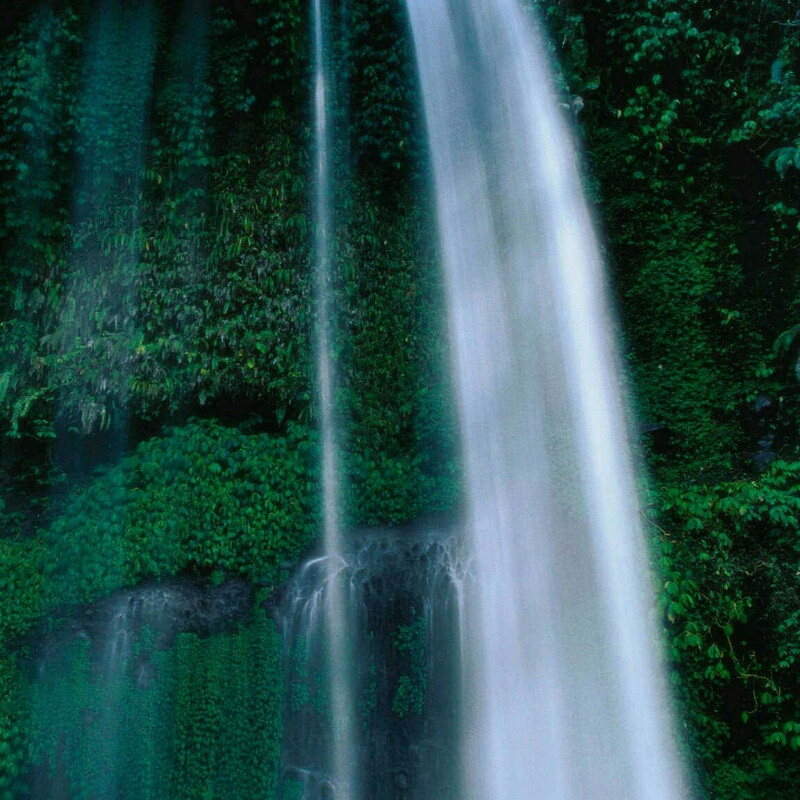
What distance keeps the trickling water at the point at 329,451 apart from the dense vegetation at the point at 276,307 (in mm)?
148

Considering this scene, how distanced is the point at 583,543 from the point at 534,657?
1.07 meters

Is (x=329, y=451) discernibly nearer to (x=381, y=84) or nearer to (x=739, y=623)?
(x=739, y=623)

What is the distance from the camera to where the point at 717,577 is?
5117mm

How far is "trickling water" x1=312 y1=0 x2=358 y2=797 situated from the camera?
512 cm

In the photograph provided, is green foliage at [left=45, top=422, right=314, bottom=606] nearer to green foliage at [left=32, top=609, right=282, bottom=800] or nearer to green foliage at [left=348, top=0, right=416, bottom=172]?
green foliage at [left=32, top=609, right=282, bottom=800]

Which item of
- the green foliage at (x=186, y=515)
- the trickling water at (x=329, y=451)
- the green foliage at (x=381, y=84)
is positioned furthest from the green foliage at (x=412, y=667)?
the green foliage at (x=381, y=84)

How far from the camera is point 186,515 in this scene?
561 centimetres

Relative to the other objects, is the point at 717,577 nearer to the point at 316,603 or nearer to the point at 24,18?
the point at 316,603

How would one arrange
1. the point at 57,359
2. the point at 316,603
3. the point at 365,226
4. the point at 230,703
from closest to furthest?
the point at 230,703, the point at 316,603, the point at 57,359, the point at 365,226

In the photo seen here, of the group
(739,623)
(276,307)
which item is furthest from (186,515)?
(739,623)

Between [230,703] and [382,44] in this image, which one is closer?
[230,703]

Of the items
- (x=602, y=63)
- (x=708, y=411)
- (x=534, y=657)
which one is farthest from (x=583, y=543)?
(x=602, y=63)

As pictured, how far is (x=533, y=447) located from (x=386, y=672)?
2.43 m

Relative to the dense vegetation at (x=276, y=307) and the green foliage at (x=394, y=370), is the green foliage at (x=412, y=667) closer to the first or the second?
the dense vegetation at (x=276, y=307)
